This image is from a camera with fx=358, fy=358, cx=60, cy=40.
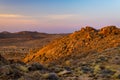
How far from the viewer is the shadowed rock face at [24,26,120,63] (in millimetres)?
32094

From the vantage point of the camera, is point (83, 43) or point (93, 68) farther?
point (83, 43)

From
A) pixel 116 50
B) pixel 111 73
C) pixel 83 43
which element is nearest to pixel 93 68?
pixel 111 73

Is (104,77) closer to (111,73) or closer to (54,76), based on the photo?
(111,73)

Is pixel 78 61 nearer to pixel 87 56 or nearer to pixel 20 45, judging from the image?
pixel 87 56

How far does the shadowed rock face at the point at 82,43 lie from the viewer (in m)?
32.1

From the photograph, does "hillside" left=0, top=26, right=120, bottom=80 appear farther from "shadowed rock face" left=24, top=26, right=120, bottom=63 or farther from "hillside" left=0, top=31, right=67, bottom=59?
"hillside" left=0, top=31, right=67, bottom=59

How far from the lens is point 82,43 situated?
113 ft

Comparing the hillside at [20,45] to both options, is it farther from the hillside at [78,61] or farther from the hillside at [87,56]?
the hillside at [78,61]

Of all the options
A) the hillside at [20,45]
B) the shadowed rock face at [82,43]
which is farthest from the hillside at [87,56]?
the hillside at [20,45]

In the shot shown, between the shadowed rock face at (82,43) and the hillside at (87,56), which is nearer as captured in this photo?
the hillside at (87,56)

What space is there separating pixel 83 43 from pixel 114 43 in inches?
157

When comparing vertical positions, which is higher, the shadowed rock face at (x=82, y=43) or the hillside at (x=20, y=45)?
the shadowed rock face at (x=82, y=43)

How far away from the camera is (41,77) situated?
16.1 meters

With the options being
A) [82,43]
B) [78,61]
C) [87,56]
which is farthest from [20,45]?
[78,61]
